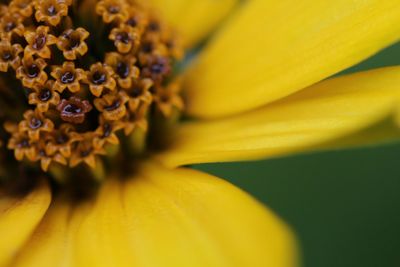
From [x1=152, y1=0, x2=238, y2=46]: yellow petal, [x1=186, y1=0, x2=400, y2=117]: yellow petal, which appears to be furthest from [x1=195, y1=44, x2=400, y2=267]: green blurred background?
[x1=152, y1=0, x2=238, y2=46]: yellow petal

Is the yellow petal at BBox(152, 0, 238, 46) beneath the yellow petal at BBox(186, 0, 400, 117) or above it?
above

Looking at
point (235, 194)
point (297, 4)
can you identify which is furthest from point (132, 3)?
point (235, 194)

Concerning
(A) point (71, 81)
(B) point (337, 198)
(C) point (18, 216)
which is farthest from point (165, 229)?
(B) point (337, 198)

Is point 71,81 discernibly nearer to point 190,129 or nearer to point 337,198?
point 190,129

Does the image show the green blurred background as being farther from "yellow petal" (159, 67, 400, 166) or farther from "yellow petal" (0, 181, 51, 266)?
"yellow petal" (0, 181, 51, 266)


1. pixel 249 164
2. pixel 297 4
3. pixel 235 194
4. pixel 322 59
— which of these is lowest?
pixel 235 194

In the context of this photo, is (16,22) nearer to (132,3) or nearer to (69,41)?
(69,41)
